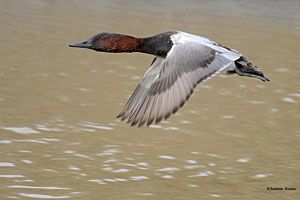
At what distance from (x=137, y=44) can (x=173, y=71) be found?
2.48ft

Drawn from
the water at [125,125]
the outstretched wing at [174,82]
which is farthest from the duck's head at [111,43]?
the water at [125,125]

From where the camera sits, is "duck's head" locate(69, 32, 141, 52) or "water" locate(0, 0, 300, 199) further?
"water" locate(0, 0, 300, 199)

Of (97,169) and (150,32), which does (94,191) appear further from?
(150,32)

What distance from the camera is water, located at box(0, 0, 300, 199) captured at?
6883 millimetres

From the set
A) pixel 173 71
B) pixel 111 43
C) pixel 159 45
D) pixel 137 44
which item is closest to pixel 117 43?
pixel 111 43

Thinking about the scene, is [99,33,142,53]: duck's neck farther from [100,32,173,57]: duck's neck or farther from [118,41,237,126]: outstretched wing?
[118,41,237,126]: outstretched wing

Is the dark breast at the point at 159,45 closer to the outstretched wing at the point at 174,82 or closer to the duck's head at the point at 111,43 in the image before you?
the duck's head at the point at 111,43

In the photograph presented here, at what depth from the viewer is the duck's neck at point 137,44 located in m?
6.43

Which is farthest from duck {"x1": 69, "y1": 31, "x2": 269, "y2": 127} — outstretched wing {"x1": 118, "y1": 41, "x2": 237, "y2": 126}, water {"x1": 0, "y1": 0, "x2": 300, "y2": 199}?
water {"x1": 0, "y1": 0, "x2": 300, "y2": 199}

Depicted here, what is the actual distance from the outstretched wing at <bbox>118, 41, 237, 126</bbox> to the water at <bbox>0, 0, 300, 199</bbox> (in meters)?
0.97

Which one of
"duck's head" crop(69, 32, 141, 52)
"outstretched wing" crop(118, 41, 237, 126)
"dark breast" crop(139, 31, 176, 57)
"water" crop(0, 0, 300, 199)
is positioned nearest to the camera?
"outstretched wing" crop(118, 41, 237, 126)

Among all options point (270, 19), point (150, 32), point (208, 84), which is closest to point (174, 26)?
point (150, 32)

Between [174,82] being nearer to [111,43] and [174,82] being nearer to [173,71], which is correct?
[173,71]

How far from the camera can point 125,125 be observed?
326 inches
